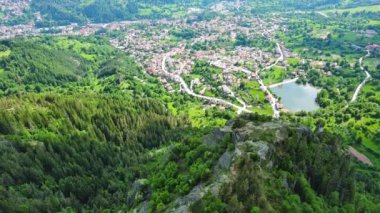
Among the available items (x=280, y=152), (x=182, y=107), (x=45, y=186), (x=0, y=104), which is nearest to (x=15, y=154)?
(x=45, y=186)

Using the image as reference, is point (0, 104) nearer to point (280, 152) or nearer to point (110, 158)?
point (110, 158)

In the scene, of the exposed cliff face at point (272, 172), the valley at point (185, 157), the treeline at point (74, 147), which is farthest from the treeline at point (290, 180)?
the treeline at point (74, 147)

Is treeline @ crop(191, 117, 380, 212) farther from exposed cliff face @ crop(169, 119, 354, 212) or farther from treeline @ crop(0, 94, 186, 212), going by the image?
treeline @ crop(0, 94, 186, 212)

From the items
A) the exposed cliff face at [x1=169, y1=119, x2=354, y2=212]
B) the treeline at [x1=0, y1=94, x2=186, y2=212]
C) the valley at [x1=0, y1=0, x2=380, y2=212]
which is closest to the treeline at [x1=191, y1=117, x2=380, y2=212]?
the exposed cliff face at [x1=169, y1=119, x2=354, y2=212]

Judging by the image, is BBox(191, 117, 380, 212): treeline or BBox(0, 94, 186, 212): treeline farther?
BBox(0, 94, 186, 212): treeline

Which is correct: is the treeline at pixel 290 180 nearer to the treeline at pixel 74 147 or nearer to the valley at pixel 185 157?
the valley at pixel 185 157

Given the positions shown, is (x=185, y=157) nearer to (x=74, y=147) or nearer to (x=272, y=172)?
(x=272, y=172)

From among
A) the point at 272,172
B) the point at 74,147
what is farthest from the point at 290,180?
the point at 74,147

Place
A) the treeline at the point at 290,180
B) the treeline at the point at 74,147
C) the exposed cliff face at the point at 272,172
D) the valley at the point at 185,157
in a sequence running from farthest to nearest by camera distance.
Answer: the treeline at the point at 74,147 < the valley at the point at 185,157 < the exposed cliff face at the point at 272,172 < the treeline at the point at 290,180
